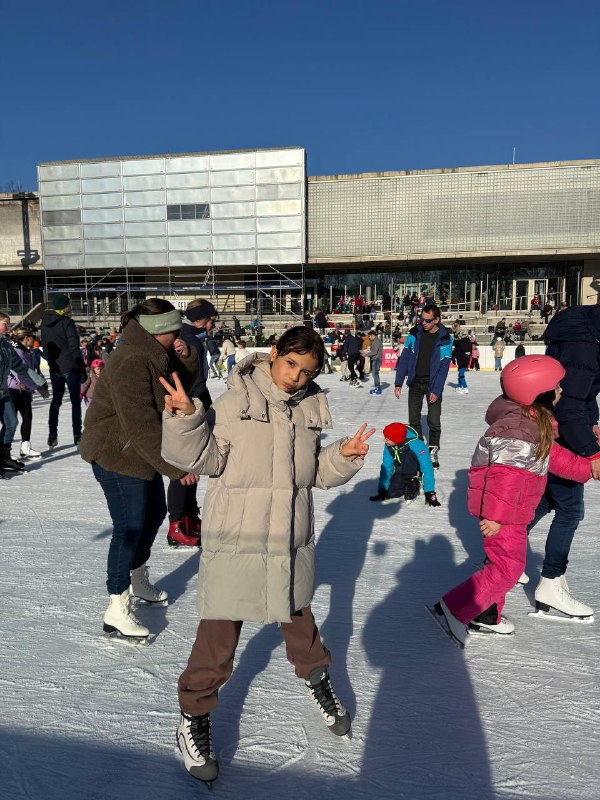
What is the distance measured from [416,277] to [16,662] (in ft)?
110

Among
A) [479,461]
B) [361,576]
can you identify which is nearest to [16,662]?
[361,576]

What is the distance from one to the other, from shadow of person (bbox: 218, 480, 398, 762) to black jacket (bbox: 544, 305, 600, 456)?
54.3 inches

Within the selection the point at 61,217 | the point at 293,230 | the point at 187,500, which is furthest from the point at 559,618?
the point at 61,217

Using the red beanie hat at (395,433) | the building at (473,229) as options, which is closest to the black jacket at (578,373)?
the red beanie hat at (395,433)

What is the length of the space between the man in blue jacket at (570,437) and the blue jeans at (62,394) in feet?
17.3

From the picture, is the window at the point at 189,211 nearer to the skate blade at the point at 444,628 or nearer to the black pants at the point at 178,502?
the black pants at the point at 178,502

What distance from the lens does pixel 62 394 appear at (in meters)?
7.02

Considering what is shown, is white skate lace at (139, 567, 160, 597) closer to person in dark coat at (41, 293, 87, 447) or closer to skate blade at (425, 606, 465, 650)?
skate blade at (425, 606, 465, 650)

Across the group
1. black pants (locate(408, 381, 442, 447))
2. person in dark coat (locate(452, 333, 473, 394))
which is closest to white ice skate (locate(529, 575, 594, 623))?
black pants (locate(408, 381, 442, 447))

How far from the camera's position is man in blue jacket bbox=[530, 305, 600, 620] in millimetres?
2891

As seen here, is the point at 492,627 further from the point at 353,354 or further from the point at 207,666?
the point at 353,354

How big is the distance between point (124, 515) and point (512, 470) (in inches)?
64.6

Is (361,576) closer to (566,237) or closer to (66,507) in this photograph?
(66,507)

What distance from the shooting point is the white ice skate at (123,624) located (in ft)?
8.75
